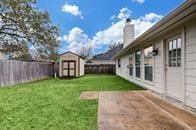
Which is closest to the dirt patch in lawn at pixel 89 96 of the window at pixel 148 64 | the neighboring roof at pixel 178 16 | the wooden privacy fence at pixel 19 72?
the window at pixel 148 64

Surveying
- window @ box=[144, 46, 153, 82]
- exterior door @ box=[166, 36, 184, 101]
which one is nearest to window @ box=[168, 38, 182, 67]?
exterior door @ box=[166, 36, 184, 101]

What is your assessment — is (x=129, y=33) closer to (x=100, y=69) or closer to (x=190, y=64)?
(x=100, y=69)

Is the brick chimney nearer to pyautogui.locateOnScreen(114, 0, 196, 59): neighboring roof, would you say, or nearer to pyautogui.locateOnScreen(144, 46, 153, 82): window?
pyautogui.locateOnScreen(144, 46, 153, 82): window

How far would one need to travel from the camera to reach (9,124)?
4836 mm

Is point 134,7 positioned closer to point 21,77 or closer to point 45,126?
point 21,77

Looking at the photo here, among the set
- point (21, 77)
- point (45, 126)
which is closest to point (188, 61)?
point (45, 126)

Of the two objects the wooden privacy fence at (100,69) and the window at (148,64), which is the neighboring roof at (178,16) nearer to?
the window at (148,64)

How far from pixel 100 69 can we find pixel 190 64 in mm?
25859

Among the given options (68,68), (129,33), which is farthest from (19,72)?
(129,33)

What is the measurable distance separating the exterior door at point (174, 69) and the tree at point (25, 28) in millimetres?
13782

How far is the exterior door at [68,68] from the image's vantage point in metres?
24.6

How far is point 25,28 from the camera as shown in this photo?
1920cm

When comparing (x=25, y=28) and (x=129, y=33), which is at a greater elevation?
(x=25, y=28)

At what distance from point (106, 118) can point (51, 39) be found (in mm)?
16491
